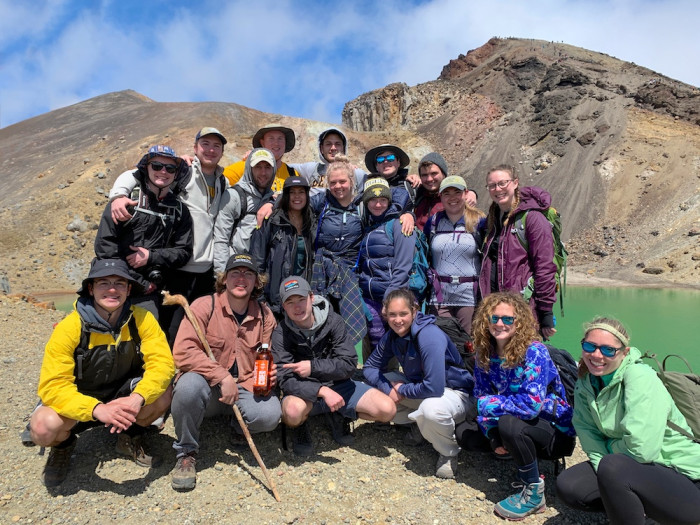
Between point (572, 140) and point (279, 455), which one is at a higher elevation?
point (572, 140)

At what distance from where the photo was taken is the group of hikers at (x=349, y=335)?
314 centimetres

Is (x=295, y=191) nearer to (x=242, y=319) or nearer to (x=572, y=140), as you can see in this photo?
(x=242, y=319)

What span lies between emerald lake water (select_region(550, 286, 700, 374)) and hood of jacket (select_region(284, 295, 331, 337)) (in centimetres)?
702

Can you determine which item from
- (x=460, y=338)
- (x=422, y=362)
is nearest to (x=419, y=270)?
(x=460, y=338)

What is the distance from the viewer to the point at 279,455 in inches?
171

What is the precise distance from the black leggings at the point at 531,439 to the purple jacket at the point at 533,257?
1.28 m

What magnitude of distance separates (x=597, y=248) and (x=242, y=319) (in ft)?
85.4

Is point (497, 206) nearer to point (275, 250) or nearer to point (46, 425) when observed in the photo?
point (275, 250)

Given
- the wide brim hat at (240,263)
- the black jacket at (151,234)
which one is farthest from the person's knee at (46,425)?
the wide brim hat at (240,263)

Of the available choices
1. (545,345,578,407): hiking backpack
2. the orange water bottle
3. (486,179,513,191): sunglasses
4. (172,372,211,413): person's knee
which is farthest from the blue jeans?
(486,179,513,191): sunglasses

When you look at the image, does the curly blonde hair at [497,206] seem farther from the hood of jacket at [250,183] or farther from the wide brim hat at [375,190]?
the hood of jacket at [250,183]

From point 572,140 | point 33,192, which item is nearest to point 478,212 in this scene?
point 33,192

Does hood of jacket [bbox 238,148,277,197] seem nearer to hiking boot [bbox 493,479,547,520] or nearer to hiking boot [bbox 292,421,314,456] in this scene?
hiking boot [bbox 292,421,314,456]

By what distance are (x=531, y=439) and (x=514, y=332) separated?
0.78 m
